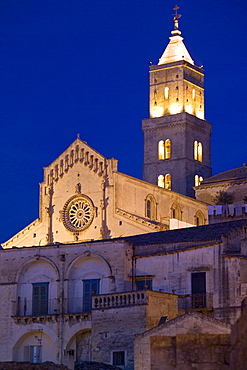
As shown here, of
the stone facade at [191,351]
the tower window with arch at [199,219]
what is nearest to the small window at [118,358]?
the stone facade at [191,351]

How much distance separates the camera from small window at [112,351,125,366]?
41906mm

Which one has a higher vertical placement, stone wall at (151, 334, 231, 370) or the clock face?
the clock face

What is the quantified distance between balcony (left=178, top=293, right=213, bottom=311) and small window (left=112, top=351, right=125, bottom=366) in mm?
4651

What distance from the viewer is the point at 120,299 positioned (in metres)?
43.4

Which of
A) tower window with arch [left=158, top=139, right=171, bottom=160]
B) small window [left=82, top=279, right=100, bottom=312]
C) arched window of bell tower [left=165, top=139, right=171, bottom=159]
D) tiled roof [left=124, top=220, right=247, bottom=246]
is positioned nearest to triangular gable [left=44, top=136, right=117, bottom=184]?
tower window with arch [left=158, top=139, right=171, bottom=160]

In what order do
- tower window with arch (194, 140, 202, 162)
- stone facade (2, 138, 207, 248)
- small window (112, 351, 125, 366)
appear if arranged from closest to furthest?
small window (112, 351, 125, 366) < stone facade (2, 138, 207, 248) < tower window with arch (194, 140, 202, 162)

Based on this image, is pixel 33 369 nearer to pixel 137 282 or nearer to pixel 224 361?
pixel 224 361

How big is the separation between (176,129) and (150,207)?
19839mm

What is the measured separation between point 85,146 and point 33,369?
47.3 m

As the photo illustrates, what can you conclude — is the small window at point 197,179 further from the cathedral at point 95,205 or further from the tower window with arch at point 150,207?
the tower window with arch at point 150,207

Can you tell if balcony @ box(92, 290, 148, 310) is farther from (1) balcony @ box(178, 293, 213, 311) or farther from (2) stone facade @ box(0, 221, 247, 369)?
(1) balcony @ box(178, 293, 213, 311)

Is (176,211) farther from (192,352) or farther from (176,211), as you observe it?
(192,352)

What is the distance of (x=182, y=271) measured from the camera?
46.8m

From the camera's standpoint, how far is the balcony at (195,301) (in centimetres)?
4497
